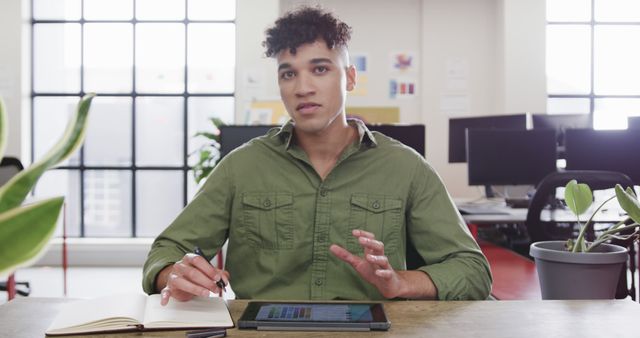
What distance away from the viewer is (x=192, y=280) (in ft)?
3.57

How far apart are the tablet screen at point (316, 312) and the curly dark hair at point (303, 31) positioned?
2.40 ft

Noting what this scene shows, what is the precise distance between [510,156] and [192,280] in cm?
287

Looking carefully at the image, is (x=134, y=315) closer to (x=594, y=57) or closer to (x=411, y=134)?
(x=411, y=134)

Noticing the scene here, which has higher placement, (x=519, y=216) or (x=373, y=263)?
(x=373, y=263)

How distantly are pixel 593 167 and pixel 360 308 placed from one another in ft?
9.21

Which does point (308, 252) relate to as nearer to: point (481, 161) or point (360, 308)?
point (360, 308)

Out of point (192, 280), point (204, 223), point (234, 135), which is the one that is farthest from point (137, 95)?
point (192, 280)

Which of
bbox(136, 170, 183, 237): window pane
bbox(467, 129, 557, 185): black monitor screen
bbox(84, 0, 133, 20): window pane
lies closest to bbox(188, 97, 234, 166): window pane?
bbox(136, 170, 183, 237): window pane

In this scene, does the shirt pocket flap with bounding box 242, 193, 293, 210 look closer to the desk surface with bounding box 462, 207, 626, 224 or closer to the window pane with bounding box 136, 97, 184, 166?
the desk surface with bounding box 462, 207, 626, 224

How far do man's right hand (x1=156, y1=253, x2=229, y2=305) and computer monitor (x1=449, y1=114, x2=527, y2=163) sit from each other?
3.29 m

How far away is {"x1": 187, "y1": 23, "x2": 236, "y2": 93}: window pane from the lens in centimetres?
598

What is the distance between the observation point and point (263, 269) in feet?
4.99

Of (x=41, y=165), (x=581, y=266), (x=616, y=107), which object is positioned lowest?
(x=581, y=266)

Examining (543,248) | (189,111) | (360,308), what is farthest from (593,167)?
(189,111)
